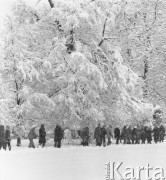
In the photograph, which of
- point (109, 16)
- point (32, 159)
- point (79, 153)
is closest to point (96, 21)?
point (109, 16)

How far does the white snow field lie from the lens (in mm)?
18578

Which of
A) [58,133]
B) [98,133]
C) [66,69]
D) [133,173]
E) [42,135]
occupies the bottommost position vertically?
[133,173]

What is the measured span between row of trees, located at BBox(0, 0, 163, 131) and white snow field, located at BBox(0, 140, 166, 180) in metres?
5.47

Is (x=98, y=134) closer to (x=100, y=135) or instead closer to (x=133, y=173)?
(x=100, y=135)

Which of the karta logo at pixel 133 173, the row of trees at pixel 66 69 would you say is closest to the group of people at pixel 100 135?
the row of trees at pixel 66 69

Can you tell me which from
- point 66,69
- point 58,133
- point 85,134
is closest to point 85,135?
point 85,134

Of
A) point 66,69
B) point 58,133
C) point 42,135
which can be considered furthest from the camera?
point 66,69

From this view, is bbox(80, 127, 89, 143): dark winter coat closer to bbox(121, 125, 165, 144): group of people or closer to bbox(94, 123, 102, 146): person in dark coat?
bbox(94, 123, 102, 146): person in dark coat

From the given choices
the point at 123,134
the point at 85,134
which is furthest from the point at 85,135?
the point at 123,134

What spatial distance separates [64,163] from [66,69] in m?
12.8

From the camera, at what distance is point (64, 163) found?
22.3m

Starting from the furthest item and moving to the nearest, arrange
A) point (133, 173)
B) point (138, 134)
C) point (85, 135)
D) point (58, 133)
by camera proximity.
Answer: point (138, 134) → point (85, 135) → point (58, 133) → point (133, 173)

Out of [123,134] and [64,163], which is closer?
[64,163]

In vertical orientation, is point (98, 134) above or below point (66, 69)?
below
